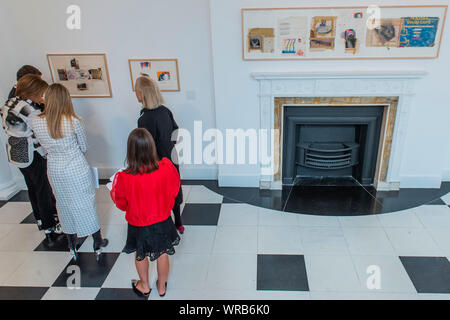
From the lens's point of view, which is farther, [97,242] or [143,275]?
[97,242]

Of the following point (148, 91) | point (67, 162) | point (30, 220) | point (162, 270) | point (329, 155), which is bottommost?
point (30, 220)

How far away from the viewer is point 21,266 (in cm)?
262

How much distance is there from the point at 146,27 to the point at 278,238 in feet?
8.03

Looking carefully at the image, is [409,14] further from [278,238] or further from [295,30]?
[278,238]

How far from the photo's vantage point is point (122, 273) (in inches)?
98.7

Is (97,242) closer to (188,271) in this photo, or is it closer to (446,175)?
(188,271)

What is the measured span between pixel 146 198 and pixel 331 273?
1.46 m

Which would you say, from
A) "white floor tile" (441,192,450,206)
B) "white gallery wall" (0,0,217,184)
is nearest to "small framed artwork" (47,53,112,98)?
"white gallery wall" (0,0,217,184)

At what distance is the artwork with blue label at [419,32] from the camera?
9.71 feet

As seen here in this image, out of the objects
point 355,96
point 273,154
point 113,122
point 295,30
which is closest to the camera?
point 295,30

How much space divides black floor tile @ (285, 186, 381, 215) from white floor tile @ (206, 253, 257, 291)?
2.89ft

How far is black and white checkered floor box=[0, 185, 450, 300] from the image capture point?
7.61 ft

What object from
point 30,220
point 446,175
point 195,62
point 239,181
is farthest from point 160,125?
point 446,175

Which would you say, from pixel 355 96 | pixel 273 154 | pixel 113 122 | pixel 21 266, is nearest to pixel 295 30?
pixel 355 96
